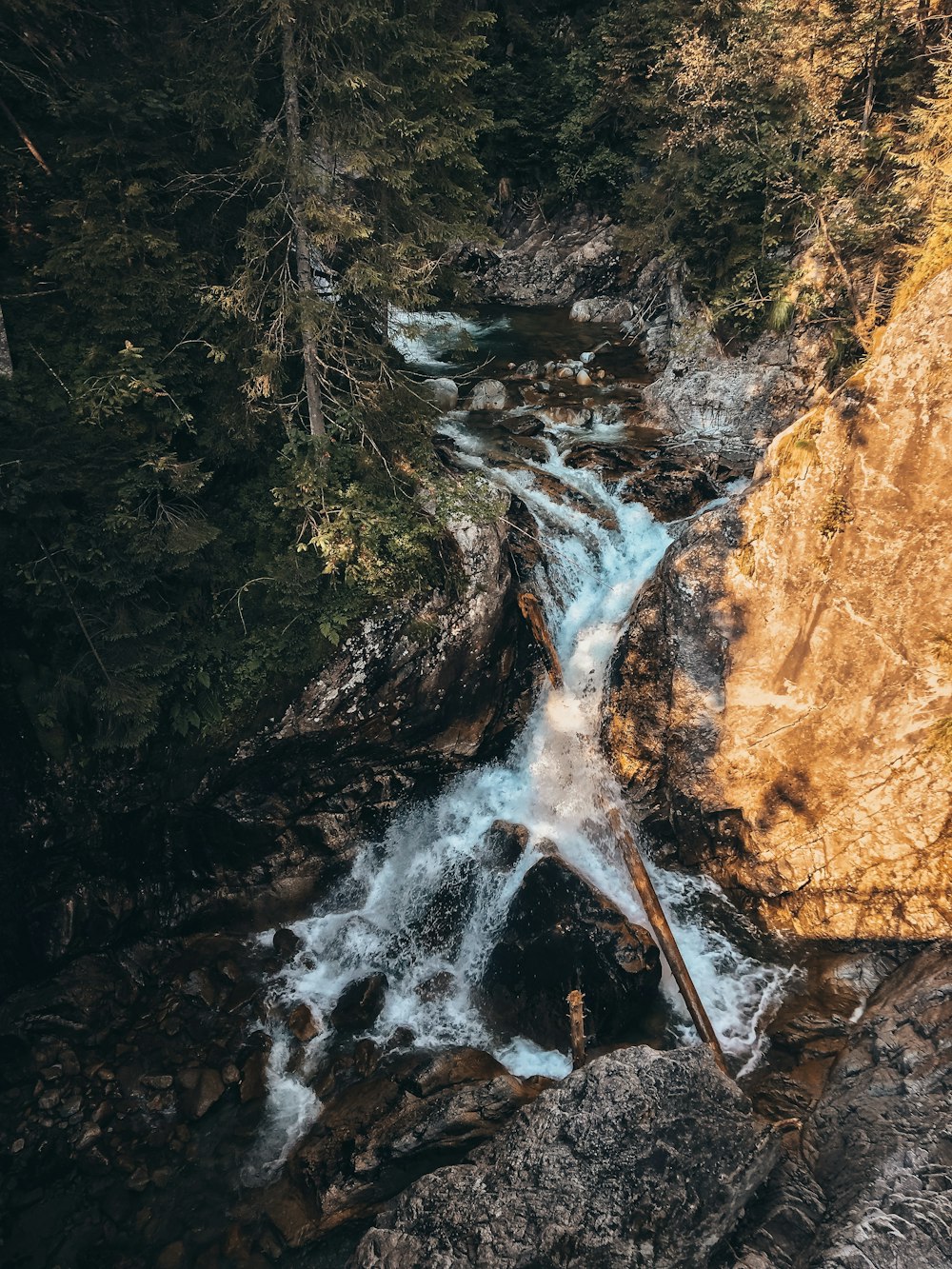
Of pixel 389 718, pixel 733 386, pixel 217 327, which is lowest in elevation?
pixel 389 718

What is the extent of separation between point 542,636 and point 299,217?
8.63 meters

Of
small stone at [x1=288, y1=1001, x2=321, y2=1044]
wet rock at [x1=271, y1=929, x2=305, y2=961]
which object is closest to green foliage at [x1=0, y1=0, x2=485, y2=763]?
wet rock at [x1=271, y1=929, x2=305, y2=961]

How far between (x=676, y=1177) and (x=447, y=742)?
304 inches

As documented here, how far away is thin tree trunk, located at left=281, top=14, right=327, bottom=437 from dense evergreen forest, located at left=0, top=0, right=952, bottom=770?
45mm

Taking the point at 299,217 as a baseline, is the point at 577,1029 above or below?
below

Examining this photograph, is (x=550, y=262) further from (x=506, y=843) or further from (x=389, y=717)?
(x=506, y=843)

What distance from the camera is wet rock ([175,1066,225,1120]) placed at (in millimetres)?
9781

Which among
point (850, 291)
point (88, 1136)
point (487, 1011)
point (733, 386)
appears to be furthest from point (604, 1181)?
point (733, 386)

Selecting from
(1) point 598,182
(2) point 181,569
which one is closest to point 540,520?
(2) point 181,569

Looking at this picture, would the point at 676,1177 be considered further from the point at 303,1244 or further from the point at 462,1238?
the point at 303,1244

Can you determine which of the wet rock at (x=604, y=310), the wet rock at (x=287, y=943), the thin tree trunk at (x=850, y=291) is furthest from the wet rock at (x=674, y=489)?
the wet rock at (x=604, y=310)

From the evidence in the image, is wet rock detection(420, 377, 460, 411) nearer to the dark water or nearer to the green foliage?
the dark water

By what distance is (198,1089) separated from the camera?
9977 mm

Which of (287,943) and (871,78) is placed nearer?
(287,943)
